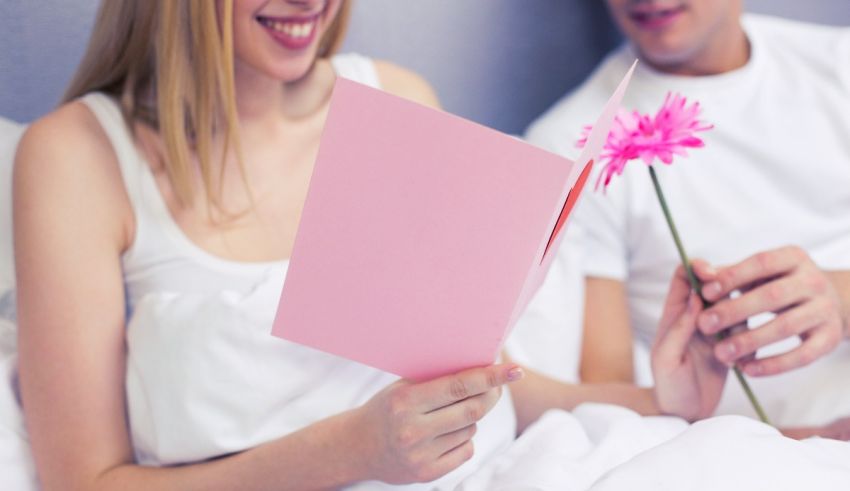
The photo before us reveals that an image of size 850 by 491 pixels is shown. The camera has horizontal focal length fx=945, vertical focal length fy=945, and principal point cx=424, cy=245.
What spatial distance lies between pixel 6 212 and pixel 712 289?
2.54 feet

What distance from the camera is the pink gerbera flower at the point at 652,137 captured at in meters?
0.81

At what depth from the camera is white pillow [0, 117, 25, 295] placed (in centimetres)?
105

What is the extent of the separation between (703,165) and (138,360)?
0.87m

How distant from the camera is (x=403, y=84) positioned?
123cm

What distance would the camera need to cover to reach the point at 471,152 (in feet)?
2.22

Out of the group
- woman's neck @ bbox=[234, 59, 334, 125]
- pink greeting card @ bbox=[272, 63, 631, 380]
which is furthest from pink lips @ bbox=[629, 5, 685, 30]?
pink greeting card @ bbox=[272, 63, 631, 380]

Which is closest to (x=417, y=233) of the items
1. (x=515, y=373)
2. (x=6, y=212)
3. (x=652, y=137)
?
(x=515, y=373)

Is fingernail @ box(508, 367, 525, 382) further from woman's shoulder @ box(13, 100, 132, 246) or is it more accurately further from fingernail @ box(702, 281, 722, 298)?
woman's shoulder @ box(13, 100, 132, 246)

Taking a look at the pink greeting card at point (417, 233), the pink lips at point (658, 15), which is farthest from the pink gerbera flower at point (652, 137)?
the pink lips at point (658, 15)

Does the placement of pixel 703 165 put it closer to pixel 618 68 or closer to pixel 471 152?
pixel 618 68

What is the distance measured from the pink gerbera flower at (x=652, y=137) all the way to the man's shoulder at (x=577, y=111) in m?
0.56

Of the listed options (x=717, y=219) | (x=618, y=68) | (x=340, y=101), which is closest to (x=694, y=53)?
(x=618, y=68)

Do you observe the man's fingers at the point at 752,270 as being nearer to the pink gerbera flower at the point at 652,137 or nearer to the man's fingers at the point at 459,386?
the pink gerbera flower at the point at 652,137

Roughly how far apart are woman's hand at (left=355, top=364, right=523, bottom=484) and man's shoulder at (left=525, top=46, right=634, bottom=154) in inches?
26.9
